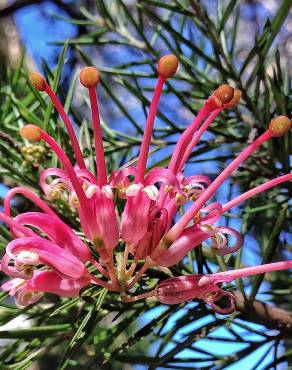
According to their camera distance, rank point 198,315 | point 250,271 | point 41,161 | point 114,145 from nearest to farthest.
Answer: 1. point 250,271
2. point 198,315
3. point 41,161
4. point 114,145

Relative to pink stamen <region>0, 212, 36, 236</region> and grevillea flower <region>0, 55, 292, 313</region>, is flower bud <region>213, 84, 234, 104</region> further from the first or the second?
pink stamen <region>0, 212, 36, 236</region>

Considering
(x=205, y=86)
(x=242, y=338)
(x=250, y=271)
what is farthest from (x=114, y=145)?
(x=250, y=271)

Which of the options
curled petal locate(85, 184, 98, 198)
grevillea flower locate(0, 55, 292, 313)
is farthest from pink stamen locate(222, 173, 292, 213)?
curled petal locate(85, 184, 98, 198)

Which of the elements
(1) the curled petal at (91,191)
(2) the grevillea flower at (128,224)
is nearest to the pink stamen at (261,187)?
(2) the grevillea flower at (128,224)

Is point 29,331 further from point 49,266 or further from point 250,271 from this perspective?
point 250,271

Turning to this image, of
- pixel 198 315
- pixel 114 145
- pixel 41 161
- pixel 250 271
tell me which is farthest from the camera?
pixel 114 145

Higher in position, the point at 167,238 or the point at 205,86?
the point at 205,86

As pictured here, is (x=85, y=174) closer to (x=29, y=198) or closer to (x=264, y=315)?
(x=29, y=198)
